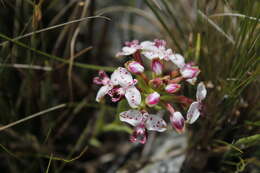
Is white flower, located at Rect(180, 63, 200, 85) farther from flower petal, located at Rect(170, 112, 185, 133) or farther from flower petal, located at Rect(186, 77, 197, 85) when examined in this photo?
flower petal, located at Rect(170, 112, 185, 133)

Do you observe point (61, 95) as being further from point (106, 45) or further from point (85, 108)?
point (106, 45)

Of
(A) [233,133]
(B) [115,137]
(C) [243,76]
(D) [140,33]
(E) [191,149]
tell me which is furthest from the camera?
(D) [140,33]

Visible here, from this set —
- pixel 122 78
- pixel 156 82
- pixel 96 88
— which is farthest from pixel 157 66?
pixel 96 88

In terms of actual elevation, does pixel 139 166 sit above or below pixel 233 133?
below

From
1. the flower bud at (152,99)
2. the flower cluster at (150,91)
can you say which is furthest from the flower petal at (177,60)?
the flower bud at (152,99)

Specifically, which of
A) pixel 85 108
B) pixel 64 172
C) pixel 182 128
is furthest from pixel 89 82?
pixel 182 128
